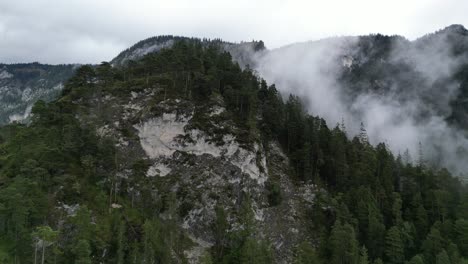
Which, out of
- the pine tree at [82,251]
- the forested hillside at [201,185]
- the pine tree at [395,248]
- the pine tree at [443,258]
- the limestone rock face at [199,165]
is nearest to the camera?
the pine tree at [82,251]

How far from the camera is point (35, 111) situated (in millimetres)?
106688

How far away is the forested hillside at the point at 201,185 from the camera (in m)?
80.3

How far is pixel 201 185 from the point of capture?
9919 centimetres

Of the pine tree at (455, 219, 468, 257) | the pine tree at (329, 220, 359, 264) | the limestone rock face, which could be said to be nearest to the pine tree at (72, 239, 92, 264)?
the limestone rock face

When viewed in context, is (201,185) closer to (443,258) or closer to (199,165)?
(199,165)

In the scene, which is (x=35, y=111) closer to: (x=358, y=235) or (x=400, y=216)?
(x=358, y=235)

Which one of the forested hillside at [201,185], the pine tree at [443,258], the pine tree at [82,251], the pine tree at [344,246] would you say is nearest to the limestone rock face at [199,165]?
the forested hillside at [201,185]

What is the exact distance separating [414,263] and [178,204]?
5368 centimetres

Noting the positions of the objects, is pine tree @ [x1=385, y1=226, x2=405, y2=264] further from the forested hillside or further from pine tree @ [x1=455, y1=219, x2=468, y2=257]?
pine tree @ [x1=455, y1=219, x2=468, y2=257]

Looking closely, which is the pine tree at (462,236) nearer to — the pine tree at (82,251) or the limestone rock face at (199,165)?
the limestone rock face at (199,165)

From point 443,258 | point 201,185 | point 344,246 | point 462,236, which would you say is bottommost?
point 443,258

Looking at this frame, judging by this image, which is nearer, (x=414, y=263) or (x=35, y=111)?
(x=414, y=263)

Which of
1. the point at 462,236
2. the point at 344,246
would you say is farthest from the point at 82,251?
the point at 462,236

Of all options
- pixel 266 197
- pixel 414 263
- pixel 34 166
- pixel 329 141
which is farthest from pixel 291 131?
pixel 34 166
